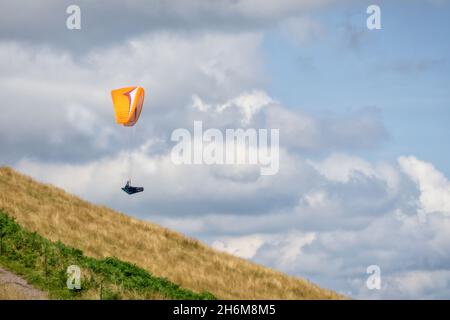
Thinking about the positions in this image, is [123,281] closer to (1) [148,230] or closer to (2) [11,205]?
(2) [11,205]

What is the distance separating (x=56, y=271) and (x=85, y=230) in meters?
13.4

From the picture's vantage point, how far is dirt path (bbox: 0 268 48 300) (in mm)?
20062

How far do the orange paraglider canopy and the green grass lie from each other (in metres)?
12.8

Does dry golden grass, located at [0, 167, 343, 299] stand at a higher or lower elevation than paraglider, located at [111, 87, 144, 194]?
lower

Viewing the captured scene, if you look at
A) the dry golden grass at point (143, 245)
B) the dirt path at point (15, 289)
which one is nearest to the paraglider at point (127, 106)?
the dry golden grass at point (143, 245)

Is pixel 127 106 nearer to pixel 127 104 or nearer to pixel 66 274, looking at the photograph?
pixel 127 104

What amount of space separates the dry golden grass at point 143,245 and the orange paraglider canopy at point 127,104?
5.91m

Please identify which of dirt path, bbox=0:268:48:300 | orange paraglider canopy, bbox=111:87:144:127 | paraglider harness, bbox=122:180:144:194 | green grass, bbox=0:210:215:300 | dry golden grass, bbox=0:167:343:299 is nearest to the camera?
dirt path, bbox=0:268:48:300

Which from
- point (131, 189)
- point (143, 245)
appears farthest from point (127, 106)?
point (143, 245)

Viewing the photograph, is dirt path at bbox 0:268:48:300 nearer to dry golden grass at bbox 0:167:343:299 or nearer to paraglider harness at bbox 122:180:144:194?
dry golden grass at bbox 0:167:343:299

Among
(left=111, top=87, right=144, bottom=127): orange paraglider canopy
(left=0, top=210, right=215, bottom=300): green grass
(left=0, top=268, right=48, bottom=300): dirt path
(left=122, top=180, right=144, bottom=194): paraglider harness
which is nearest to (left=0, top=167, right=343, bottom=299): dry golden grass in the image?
(left=122, top=180, right=144, bottom=194): paraglider harness
